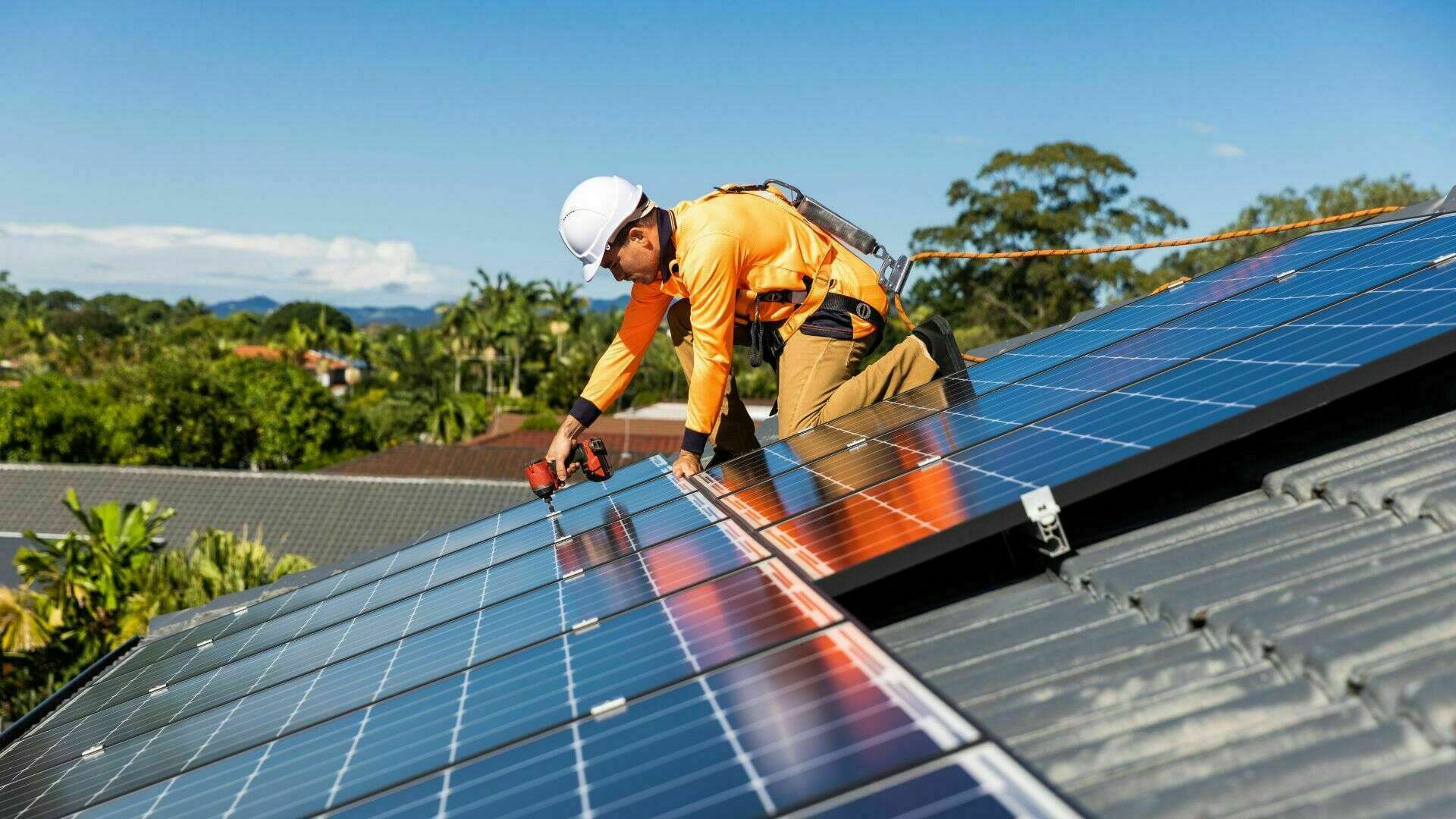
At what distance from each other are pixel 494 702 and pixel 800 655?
44.1 inches

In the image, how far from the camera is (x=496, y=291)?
312 ft

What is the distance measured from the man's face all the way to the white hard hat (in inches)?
3.6

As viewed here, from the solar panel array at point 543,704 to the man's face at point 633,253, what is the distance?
Answer: 126 centimetres

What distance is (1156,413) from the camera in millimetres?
4277

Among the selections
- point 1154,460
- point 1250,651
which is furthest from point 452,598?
point 1250,651

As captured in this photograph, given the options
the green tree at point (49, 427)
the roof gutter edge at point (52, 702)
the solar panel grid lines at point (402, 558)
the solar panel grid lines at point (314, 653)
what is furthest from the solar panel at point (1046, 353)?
the green tree at point (49, 427)

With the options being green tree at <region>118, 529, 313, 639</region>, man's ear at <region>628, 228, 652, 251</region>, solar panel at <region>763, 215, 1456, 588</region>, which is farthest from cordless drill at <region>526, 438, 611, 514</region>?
green tree at <region>118, 529, 313, 639</region>

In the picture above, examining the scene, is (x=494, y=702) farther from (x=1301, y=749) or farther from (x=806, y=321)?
(x=806, y=321)

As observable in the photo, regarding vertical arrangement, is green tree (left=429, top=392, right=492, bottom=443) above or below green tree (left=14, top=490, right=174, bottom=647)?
below

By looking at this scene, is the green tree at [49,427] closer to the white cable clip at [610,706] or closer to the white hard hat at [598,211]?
the white hard hat at [598,211]

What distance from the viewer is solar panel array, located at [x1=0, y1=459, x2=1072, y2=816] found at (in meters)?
2.54

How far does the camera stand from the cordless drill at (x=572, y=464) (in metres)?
6.95

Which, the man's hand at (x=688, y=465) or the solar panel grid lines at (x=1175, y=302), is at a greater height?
the solar panel grid lines at (x=1175, y=302)

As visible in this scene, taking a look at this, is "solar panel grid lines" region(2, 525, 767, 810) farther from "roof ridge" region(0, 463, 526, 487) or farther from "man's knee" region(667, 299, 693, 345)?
"roof ridge" region(0, 463, 526, 487)
